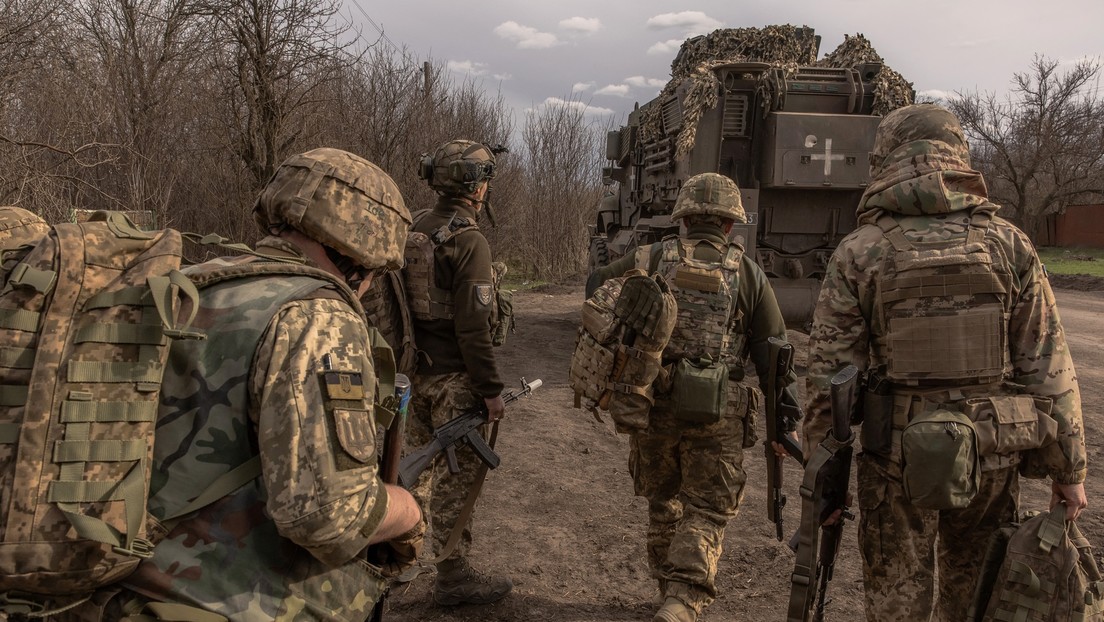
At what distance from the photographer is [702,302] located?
3318mm

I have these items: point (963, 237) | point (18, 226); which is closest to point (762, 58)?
point (963, 237)

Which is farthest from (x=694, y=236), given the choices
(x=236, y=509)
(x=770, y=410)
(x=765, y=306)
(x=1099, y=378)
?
(x=1099, y=378)

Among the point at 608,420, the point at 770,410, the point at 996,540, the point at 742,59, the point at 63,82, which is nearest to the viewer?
the point at 996,540

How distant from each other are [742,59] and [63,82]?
25.0ft

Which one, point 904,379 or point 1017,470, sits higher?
point 904,379

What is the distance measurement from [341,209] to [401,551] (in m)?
0.85

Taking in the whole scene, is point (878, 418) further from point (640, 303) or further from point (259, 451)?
point (259, 451)

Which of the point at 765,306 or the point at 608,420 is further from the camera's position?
the point at 608,420

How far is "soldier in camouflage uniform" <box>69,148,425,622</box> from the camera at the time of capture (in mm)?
1422

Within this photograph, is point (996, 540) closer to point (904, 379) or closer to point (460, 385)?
point (904, 379)

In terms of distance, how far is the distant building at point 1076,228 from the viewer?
23.7 meters

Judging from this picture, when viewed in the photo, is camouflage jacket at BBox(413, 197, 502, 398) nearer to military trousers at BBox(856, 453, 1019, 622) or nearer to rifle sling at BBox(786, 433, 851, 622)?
rifle sling at BBox(786, 433, 851, 622)

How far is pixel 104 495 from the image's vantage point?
4.38ft

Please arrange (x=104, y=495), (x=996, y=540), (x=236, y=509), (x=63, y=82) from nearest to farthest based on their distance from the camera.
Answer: (x=104, y=495)
(x=236, y=509)
(x=996, y=540)
(x=63, y=82)
